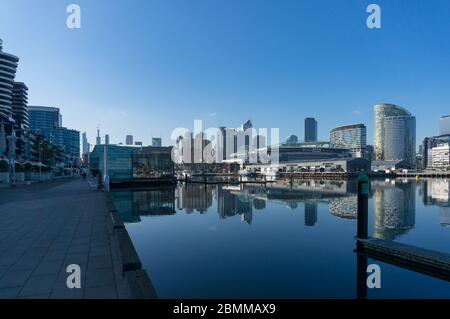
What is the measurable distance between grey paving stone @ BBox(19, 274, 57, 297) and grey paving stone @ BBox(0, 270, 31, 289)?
0.18m

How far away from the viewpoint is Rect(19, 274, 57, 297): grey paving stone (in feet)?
21.5

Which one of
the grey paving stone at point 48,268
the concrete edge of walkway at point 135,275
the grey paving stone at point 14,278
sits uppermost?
the concrete edge of walkway at point 135,275

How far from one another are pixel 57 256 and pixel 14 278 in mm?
→ 1916

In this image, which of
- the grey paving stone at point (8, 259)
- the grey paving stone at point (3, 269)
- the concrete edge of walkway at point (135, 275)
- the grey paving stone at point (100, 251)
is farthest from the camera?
the grey paving stone at point (100, 251)

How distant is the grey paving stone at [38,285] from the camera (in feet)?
21.5

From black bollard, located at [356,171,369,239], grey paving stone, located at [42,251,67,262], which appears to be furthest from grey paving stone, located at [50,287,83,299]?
black bollard, located at [356,171,369,239]

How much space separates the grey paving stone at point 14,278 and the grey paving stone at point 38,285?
0.18 metres

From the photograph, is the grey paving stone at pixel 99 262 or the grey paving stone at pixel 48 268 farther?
the grey paving stone at pixel 99 262

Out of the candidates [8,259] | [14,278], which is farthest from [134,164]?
[14,278]

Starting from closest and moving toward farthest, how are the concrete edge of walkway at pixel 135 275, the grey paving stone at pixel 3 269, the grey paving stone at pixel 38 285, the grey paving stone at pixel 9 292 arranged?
the concrete edge of walkway at pixel 135 275 < the grey paving stone at pixel 9 292 < the grey paving stone at pixel 38 285 < the grey paving stone at pixel 3 269

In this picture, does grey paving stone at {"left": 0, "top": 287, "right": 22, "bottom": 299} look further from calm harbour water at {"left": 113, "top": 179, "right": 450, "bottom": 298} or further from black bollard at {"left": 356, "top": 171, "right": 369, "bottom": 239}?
black bollard at {"left": 356, "top": 171, "right": 369, "bottom": 239}

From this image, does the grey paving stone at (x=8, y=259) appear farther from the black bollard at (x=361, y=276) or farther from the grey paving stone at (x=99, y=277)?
the black bollard at (x=361, y=276)

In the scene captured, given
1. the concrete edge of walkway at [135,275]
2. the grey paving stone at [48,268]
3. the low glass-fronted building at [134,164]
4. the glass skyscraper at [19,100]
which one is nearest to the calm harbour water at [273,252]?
the concrete edge of walkway at [135,275]

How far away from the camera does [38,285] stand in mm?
6965
